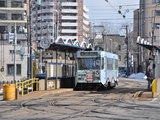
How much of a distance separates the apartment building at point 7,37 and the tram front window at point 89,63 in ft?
85.4

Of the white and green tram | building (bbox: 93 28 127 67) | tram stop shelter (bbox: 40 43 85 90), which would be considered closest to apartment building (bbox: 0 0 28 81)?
tram stop shelter (bbox: 40 43 85 90)

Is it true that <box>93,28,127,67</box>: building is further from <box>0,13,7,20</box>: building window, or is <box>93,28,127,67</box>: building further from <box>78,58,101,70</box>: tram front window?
<box>78,58,101,70</box>: tram front window

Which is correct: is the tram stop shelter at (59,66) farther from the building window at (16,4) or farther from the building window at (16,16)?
the building window at (16,4)

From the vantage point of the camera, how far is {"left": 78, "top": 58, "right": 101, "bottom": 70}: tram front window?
99.1 feet

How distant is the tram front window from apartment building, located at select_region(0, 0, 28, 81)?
26018 millimetres

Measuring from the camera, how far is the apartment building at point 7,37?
60759 mm

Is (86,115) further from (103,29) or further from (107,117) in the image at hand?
(103,29)

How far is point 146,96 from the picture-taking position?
79.6 feet

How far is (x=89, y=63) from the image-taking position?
99.8 feet

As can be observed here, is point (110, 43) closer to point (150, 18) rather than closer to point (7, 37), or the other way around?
point (150, 18)

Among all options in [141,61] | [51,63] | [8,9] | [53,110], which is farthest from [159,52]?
[141,61]

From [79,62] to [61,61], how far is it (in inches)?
96.4

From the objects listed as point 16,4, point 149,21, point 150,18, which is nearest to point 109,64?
point 16,4

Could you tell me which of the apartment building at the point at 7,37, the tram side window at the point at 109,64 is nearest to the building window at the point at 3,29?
the apartment building at the point at 7,37
